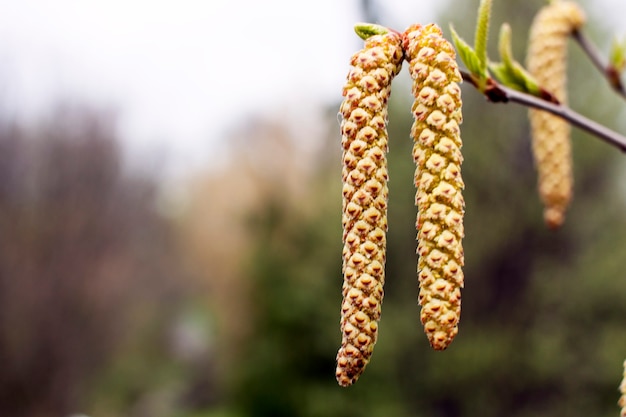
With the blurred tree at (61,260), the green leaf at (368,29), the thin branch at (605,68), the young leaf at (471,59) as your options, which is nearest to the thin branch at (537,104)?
the young leaf at (471,59)

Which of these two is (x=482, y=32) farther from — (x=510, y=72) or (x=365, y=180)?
(x=365, y=180)

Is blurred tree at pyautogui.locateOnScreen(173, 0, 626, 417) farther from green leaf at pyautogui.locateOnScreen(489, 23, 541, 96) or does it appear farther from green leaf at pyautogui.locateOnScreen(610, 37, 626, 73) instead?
green leaf at pyautogui.locateOnScreen(489, 23, 541, 96)

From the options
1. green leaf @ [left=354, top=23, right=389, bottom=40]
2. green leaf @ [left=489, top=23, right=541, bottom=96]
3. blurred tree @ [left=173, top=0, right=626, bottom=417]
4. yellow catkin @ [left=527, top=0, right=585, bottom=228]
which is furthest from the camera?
blurred tree @ [left=173, top=0, right=626, bottom=417]

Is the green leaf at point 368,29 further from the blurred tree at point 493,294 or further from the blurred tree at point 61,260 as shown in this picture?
the blurred tree at point 61,260

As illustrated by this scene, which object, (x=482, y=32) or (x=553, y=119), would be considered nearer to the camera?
(x=482, y=32)

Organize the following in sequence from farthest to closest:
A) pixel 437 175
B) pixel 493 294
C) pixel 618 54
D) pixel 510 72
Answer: pixel 493 294 → pixel 618 54 → pixel 510 72 → pixel 437 175

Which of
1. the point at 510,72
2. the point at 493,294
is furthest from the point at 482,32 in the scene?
the point at 493,294

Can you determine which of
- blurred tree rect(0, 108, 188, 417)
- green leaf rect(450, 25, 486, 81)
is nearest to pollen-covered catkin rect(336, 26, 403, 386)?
green leaf rect(450, 25, 486, 81)
